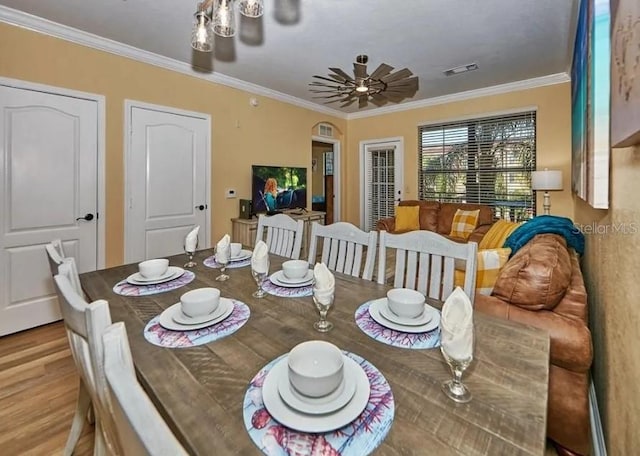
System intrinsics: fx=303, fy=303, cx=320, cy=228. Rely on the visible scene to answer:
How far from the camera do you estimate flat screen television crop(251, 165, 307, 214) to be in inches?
163

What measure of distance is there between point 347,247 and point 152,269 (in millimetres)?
1059

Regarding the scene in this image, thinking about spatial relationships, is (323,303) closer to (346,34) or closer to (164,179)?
(346,34)

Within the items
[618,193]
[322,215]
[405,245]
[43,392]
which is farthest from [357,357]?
[322,215]

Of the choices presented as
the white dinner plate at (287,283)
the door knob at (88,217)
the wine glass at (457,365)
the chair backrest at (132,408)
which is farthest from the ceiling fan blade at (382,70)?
the door knob at (88,217)

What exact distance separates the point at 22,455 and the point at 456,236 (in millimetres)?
4437

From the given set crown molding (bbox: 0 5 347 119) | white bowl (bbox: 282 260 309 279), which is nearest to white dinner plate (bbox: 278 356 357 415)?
white bowl (bbox: 282 260 309 279)

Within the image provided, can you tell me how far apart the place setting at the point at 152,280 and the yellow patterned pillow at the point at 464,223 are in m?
3.69

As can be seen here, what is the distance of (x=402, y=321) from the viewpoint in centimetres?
104

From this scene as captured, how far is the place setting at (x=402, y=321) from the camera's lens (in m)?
0.95

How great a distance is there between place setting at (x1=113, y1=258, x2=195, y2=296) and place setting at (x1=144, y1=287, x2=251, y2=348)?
31cm

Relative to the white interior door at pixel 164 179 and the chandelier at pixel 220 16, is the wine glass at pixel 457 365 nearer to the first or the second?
the chandelier at pixel 220 16

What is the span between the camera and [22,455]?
144 cm

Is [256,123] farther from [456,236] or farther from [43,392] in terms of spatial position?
[43,392]

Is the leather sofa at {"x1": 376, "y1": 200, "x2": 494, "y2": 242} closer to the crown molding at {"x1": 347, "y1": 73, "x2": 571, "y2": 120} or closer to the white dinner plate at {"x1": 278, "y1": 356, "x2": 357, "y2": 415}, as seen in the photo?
the crown molding at {"x1": 347, "y1": 73, "x2": 571, "y2": 120}
